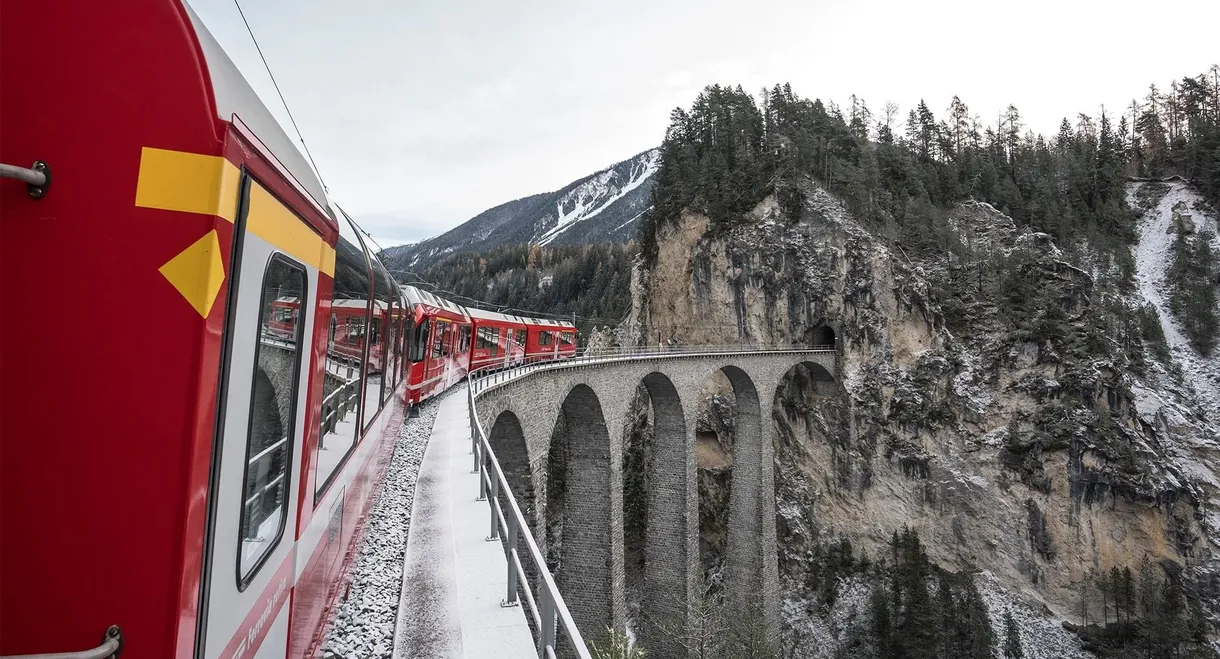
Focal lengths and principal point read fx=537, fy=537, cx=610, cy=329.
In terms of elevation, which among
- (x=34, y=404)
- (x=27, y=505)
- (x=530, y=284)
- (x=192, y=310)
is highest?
(x=530, y=284)

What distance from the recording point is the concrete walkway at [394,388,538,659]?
3.72 m

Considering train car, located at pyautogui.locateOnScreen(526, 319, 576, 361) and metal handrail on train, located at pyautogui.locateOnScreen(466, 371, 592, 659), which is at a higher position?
train car, located at pyautogui.locateOnScreen(526, 319, 576, 361)

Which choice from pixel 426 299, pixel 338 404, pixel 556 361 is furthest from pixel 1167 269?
pixel 338 404

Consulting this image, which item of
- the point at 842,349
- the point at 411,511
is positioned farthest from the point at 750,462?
the point at 411,511

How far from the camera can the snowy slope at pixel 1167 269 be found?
29047mm

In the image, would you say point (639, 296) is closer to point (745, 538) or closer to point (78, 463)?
point (745, 538)

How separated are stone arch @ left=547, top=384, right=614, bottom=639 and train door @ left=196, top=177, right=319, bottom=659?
14377 mm

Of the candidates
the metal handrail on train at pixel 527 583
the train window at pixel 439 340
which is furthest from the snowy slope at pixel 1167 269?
the metal handrail on train at pixel 527 583

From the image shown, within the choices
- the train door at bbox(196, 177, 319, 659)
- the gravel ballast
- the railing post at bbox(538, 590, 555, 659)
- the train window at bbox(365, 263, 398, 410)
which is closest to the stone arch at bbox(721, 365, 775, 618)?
the gravel ballast

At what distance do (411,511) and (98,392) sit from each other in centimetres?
529

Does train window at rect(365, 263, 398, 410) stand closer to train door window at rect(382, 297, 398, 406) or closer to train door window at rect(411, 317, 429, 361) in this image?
train door window at rect(382, 297, 398, 406)

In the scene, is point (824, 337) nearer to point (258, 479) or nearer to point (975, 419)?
point (975, 419)

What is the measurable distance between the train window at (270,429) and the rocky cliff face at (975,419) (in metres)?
32.1

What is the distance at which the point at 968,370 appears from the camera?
98.9ft
